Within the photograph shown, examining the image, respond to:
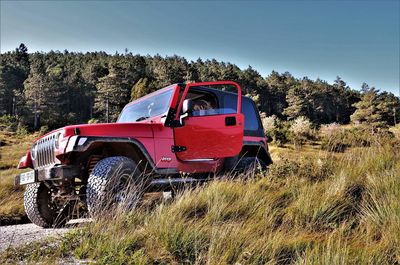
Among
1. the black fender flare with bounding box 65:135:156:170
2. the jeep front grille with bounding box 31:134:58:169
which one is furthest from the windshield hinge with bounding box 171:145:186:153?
the jeep front grille with bounding box 31:134:58:169

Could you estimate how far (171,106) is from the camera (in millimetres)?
5691

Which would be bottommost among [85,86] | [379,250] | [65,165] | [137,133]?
[379,250]

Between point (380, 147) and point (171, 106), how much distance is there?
341 cm

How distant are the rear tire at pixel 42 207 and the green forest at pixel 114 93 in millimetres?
47982

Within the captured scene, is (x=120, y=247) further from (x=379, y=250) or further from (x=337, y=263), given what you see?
(x=379, y=250)

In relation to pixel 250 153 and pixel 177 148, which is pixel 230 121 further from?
pixel 250 153

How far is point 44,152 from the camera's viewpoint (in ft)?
16.7

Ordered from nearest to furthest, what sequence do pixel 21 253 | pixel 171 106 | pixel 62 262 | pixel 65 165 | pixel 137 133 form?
1. pixel 62 262
2. pixel 21 253
3. pixel 65 165
4. pixel 137 133
5. pixel 171 106

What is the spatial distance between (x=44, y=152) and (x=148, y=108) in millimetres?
1854

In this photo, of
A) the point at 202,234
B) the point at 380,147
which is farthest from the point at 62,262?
the point at 380,147

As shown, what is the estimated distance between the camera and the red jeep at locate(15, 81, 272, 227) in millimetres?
4398

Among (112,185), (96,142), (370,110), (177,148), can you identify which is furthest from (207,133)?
(370,110)

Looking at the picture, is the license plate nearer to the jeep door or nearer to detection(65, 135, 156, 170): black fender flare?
detection(65, 135, 156, 170): black fender flare

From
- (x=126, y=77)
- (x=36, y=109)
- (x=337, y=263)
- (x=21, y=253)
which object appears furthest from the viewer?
(x=126, y=77)
